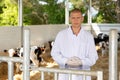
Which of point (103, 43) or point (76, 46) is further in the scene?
point (103, 43)

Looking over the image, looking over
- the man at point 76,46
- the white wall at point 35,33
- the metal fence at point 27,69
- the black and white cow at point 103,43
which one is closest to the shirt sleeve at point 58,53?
the man at point 76,46

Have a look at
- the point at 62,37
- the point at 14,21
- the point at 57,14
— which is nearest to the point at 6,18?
the point at 14,21

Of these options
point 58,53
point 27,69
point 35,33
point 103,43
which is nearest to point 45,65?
point 103,43

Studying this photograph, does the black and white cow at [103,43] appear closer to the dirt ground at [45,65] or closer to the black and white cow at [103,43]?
the black and white cow at [103,43]

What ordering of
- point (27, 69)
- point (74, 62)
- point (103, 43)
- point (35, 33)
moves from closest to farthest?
1. point (27, 69)
2. point (74, 62)
3. point (103, 43)
4. point (35, 33)

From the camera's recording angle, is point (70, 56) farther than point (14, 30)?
No

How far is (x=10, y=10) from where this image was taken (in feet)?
30.6

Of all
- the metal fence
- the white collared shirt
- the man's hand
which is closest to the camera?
the metal fence

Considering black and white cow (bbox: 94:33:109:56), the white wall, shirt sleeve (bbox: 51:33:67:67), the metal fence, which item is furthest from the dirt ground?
the metal fence

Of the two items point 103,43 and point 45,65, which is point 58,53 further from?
point 103,43

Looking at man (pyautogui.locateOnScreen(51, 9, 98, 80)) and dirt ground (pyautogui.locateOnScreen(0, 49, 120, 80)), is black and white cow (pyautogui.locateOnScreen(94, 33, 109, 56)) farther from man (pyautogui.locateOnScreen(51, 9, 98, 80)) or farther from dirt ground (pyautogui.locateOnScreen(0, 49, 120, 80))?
man (pyautogui.locateOnScreen(51, 9, 98, 80))

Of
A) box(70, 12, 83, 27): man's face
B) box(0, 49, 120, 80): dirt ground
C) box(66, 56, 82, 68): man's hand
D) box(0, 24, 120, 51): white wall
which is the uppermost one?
box(70, 12, 83, 27): man's face

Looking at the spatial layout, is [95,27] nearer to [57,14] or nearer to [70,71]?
[57,14]

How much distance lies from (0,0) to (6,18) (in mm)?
581
